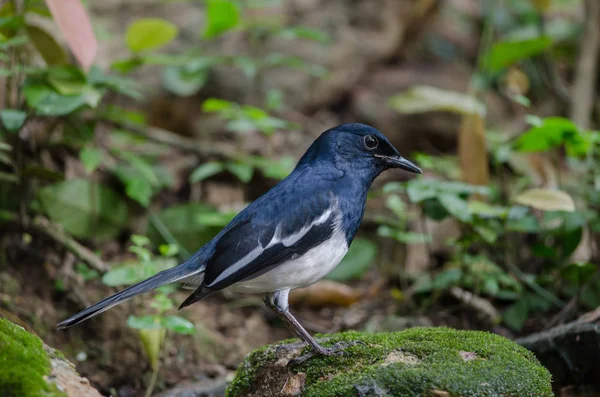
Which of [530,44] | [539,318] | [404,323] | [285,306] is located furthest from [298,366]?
[530,44]

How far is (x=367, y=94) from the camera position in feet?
28.6

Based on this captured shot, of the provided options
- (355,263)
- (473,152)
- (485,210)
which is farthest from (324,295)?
(485,210)

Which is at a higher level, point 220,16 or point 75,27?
point 75,27

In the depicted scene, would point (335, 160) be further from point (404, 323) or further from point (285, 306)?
point (404, 323)

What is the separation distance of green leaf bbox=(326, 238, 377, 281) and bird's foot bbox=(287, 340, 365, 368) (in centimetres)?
279

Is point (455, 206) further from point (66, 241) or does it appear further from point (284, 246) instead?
point (66, 241)

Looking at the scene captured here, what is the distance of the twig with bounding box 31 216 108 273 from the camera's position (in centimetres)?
529

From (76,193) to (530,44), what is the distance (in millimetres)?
4719

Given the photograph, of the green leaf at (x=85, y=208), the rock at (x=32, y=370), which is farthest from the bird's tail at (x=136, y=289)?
the green leaf at (x=85, y=208)

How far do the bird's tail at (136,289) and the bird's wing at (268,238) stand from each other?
0.53 ft

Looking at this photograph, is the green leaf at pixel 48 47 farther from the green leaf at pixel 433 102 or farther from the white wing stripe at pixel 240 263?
the green leaf at pixel 433 102

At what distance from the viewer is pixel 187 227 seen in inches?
246

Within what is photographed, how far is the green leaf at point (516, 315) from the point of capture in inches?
209

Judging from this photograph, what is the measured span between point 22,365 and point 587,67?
7532 mm
